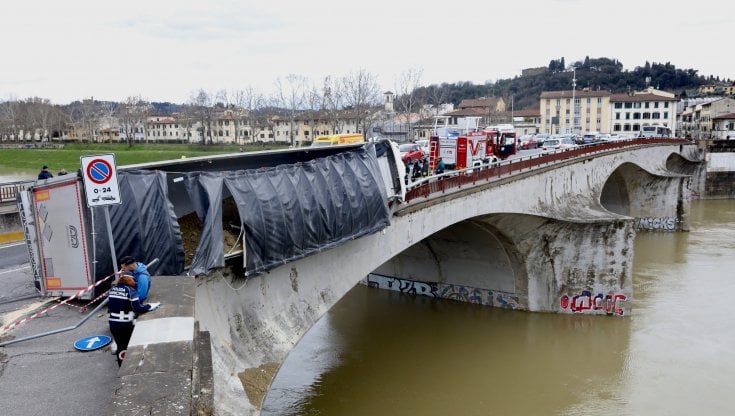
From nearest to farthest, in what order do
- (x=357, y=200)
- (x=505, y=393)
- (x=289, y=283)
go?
(x=289, y=283) < (x=357, y=200) < (x=505, y=393)

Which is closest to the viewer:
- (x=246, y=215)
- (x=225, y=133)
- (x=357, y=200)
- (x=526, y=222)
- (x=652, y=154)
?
(x=246, y=215)

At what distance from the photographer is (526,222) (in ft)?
75.4

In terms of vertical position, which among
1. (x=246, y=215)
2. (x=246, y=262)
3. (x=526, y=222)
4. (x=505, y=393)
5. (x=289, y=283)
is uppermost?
(x=246, y=215)

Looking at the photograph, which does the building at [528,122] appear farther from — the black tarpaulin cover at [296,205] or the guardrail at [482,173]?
the black tarpaulin cover at [296,205]

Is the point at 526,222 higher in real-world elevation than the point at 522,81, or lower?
lower

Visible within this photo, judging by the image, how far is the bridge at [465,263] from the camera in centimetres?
937

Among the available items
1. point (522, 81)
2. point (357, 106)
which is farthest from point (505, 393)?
point (522, 81)

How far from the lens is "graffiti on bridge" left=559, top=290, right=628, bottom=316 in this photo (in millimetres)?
22875

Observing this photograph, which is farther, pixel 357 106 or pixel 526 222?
pixel 357 106

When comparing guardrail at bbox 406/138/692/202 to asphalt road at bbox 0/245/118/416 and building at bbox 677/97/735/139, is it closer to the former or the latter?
asphalt road at bbox 0/245/118/416

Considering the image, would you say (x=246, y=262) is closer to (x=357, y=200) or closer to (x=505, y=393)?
(x=357, y=200)

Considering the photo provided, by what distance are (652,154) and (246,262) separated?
43073mm

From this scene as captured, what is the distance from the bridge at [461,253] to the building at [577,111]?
43.4 m

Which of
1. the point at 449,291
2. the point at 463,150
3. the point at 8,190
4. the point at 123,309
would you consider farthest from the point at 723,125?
the point at 123,309
